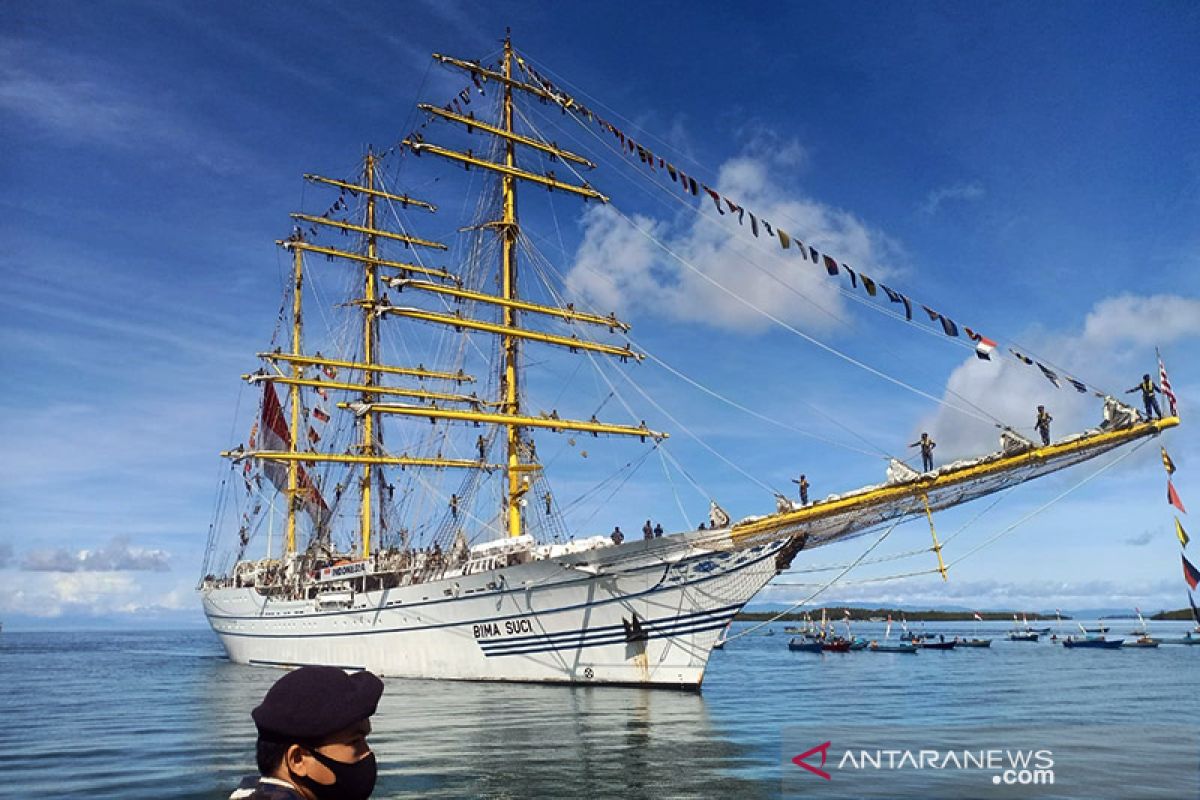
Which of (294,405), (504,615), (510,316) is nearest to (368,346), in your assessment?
(294,405)

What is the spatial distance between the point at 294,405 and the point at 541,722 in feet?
129

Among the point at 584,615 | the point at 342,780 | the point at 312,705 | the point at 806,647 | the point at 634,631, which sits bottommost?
the point at 806,647

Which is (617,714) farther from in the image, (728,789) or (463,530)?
(463,530)

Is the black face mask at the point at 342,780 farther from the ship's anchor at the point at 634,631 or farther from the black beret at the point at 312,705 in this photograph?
the ship's anchor at the point at 634,631

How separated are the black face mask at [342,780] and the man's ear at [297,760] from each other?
0.02m

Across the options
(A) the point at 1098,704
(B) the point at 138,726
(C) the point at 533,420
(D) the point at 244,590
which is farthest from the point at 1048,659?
(B) the point at 138,726

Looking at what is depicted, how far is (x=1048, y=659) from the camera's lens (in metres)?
62.9

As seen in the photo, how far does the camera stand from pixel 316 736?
2.79 metres

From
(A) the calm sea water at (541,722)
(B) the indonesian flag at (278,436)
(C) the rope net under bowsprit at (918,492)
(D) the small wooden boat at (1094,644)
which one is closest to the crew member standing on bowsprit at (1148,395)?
(C) the rope net under bowsprit at (918,492)

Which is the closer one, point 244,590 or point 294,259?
point 244,590

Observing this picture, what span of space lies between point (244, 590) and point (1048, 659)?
5611 cm

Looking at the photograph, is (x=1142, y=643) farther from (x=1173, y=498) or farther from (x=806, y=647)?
(x=1173, y=498)

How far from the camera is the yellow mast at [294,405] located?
57438 millimetres
